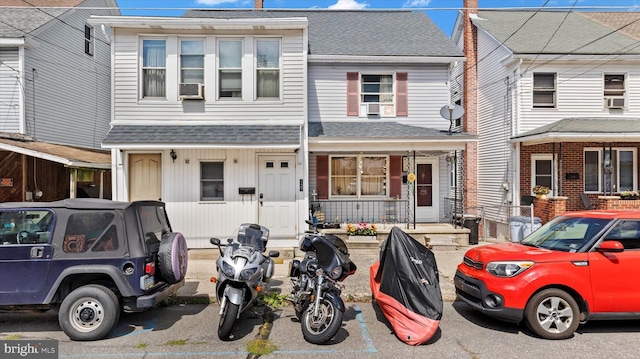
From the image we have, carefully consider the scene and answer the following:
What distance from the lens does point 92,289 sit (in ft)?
15.3

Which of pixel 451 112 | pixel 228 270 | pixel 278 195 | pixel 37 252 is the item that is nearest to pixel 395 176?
pixel 451 112

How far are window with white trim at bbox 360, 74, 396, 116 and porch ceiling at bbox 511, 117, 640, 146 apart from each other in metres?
4.88

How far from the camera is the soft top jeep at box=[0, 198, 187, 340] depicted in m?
4.64

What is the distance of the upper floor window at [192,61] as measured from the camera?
9.88 meters

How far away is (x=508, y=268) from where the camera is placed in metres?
4.98

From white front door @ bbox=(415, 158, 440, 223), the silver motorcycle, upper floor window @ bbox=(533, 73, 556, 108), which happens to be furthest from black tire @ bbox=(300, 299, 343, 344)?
upper floor window @ bbox=(533, 73, 556, 108)

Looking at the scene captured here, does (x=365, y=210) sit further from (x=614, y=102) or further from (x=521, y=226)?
(x=614, y=102)

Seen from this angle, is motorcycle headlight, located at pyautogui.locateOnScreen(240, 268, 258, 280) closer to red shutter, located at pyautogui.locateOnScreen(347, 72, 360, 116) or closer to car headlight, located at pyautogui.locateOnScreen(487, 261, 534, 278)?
car headlight, located at pyautogui.locateOnScreen(487, 261, 534, 278)

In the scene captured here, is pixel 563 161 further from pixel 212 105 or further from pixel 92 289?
pixel 92 289

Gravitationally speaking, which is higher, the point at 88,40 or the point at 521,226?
the point at 88,40

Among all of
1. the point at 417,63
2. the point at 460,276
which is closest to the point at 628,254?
the point at 460,276

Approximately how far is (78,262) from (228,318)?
6.97 feet

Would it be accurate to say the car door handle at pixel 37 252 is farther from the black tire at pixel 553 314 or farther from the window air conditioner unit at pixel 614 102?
the window air conditioner unit at pixel 614 102

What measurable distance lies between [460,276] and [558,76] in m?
11.6
